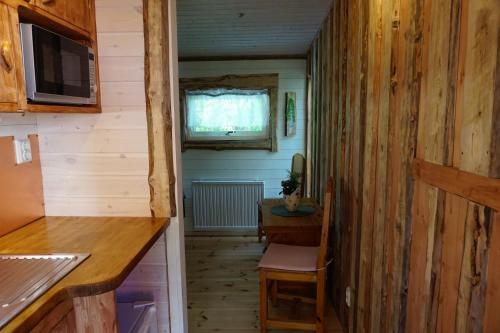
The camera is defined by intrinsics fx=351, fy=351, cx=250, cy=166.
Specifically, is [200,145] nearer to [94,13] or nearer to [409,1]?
[94,13]

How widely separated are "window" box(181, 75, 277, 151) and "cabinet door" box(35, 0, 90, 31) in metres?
3.05

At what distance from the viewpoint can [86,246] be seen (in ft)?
4.90

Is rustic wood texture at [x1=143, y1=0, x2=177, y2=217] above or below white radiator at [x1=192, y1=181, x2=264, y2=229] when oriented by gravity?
above

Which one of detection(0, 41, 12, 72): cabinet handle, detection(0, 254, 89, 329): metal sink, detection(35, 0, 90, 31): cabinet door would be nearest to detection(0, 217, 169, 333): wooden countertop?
detection(0, 254, 89, 329): metal sink

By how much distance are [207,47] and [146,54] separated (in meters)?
2.62

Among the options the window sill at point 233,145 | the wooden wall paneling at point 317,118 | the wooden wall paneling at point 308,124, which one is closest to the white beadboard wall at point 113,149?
the wooden wall paneling at point 317,118

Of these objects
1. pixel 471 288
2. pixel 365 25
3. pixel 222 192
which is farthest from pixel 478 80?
pixel 222 192

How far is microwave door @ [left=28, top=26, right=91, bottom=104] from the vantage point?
135 centimetres

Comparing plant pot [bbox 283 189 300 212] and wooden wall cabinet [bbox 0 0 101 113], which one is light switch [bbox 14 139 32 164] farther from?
plant pot [bbox 283 189 300 212]

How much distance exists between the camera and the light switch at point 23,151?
67.6 inches

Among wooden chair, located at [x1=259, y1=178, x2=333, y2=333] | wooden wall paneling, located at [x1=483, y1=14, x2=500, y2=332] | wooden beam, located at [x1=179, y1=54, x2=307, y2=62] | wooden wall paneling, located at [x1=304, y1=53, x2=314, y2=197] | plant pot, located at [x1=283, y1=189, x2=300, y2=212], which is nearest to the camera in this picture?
wooden wall paneling, located at [x1=483, y1=14, x2=500, y2=332]

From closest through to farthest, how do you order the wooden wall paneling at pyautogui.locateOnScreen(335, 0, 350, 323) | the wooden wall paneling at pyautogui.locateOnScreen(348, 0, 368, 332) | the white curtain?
1. the wooden wall paneling at pyautogui.locateOnScreen(348, 0, 368, 332)
2. the wooden wall paneling at pyautogui.locateOnScreen(335, 0, 350, 323)
3. the white curtain

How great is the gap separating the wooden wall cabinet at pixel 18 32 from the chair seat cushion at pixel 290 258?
4.82ft

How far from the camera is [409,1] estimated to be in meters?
1.39
